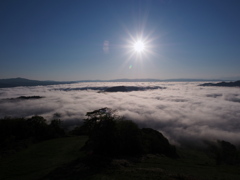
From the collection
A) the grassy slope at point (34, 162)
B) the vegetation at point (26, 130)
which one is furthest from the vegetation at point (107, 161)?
the vegetation at point (26, 130)

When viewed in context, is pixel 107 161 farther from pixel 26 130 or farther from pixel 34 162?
pixel 26 130

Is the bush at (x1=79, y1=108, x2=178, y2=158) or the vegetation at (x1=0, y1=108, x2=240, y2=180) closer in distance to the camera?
the vegetation at (x1=0, y1=108, x2=240, y2=180)

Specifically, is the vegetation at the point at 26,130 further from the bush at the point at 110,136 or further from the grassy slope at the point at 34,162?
the bush at the point at 110,136

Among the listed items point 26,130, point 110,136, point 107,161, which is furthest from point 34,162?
point 26,130

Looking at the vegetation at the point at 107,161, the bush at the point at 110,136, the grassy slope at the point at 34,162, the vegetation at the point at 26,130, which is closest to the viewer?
the vegetation at the point at 107,161

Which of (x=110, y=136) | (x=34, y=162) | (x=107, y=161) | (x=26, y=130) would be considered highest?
(x=110, y=136)

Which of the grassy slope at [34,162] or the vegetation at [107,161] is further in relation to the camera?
the grassy slope at [34,162]

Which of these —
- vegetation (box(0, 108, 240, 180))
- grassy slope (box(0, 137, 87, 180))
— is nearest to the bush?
vegetation (box(0, 108, 240, 180))

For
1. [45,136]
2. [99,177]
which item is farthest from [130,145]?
[45,136]

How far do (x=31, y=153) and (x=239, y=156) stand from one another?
6881 cm

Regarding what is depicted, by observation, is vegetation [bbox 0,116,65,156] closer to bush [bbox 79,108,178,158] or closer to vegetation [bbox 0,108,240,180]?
vegetation [bbox 0,108,240,180]

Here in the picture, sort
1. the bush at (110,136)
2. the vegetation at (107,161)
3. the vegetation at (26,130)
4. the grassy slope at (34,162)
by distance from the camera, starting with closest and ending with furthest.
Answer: the vegetation at (107,161) < the grassy slope at (34,162) < the bush at (110,136) < the vegetation at (26,130)

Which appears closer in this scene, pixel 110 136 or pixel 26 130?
pixel 110 136

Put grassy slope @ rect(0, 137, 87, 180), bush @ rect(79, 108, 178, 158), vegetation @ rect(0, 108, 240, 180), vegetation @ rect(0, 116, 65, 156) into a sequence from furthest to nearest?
1. vegetation @ rect(0, 116, 65, 156)
2. bush @ rect(79, 108, 178, 158)
3. grassy slope @ rect(0, 137, 87, 180)
4. vegetation @ rect(0, 108, 240, 180)
